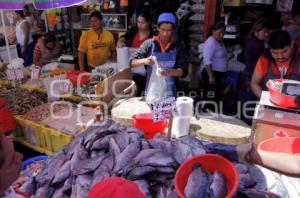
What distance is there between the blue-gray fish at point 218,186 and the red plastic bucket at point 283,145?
49cm

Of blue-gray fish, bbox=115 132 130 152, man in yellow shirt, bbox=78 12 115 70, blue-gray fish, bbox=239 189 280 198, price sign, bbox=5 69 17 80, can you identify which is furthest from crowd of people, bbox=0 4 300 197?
price sign, bbox=5 69 17 80

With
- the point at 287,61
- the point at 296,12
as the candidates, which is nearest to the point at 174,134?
the point at 287,61

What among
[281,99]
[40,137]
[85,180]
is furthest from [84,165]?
[40,137]

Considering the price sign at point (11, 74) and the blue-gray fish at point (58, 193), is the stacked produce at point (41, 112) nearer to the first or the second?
the price sign at point (11, 74)

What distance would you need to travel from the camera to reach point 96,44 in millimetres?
4340

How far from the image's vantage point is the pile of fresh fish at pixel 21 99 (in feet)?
11.0

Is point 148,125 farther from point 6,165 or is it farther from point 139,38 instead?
point 139,38

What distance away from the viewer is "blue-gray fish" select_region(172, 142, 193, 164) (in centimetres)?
159

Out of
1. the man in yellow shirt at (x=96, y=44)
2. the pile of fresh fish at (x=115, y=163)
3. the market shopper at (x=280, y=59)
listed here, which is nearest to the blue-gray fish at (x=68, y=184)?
the pile of fresh fish at (x=115, y=163)

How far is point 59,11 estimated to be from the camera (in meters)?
8.37

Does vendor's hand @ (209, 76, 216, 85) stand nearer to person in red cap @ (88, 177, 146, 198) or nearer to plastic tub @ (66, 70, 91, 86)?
plastic tub @ (66, 70, 91, 86)

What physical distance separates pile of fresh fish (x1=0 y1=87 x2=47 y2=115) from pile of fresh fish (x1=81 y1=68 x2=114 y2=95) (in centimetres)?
60

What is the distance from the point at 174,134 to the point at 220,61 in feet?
8.65

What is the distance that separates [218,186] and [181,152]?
382 millimetres
